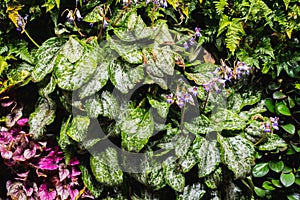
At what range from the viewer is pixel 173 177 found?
7.32ft

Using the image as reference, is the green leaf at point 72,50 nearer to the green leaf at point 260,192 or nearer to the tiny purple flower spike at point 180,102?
the tiny purple flower spike at point 180,102

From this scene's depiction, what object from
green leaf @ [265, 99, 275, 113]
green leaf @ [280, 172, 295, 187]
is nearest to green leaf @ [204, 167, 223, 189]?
green leaf @ [280, 172, 295, 187]

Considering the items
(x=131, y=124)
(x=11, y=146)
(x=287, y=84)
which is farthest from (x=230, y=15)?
(x=11, y=146)

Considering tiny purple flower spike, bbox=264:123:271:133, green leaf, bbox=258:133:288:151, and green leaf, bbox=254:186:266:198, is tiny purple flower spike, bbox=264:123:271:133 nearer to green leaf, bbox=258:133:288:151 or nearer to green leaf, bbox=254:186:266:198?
green leaf, bbox=258:133:288:151

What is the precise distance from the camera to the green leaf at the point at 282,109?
2472 millimetres

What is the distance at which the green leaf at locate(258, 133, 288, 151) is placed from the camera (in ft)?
8.00

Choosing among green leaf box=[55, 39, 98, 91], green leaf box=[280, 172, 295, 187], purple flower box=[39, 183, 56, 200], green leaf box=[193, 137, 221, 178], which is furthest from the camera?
green leaf box=[280, 172, 295, 187]

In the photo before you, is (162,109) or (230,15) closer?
(162,109)

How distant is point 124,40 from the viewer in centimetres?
222

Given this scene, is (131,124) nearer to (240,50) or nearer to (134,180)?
(134,180)

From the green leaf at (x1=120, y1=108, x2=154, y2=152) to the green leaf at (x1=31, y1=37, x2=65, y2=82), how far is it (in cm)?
50

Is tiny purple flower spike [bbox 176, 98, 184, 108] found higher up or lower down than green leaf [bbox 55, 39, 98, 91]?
lower down

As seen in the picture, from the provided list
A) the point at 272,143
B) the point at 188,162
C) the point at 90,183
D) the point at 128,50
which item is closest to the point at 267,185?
the point at 272,143

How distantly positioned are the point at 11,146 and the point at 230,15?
149 centimetres
